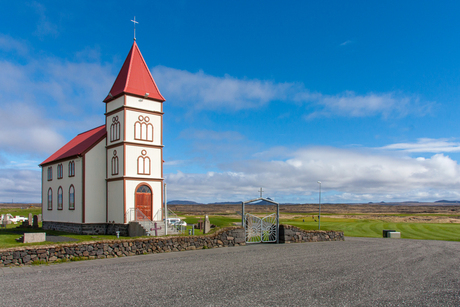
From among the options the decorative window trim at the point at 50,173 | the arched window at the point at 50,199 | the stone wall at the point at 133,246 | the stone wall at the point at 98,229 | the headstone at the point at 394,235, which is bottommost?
the headstone at the point at 394,235

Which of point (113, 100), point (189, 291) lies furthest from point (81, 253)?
point (113, 100)

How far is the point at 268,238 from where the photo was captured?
22.1 meters

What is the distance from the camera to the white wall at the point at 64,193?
29.8 meters

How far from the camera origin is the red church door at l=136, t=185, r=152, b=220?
28.5 metres

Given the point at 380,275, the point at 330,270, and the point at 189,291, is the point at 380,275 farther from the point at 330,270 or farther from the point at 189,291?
the point at 189,291

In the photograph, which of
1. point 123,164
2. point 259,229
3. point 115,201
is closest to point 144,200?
point 115,201

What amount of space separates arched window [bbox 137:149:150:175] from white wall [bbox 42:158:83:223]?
510 cm

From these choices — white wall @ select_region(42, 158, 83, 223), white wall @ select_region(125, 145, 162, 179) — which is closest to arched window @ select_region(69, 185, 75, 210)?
white wall @ select_region(42, 158, 83, 223)

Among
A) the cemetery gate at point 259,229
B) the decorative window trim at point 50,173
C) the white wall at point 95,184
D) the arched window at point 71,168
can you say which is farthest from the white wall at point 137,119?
the decorative window trim at point 50,173

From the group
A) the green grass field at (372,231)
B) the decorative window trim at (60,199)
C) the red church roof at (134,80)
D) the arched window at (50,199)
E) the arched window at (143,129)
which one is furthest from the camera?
the arched window at (50,199)

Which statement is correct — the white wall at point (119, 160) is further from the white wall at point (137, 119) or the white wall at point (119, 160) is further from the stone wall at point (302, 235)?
Result: the stone wall at point (302, 235)

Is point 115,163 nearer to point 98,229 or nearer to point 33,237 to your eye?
point 98,229

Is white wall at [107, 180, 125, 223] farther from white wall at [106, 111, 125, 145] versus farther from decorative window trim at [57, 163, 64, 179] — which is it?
decorative window trim at [57, 163, 64, 179]

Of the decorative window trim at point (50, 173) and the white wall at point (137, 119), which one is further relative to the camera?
the decorative window trim at point (50, 173)
